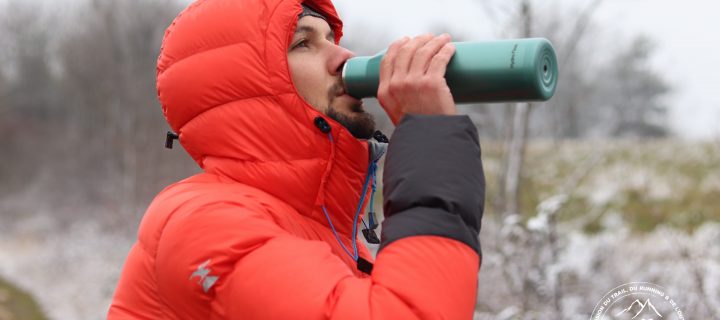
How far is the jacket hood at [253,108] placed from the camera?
1.58m

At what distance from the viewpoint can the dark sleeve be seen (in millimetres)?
1329

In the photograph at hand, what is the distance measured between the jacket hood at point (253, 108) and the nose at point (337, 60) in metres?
0.12

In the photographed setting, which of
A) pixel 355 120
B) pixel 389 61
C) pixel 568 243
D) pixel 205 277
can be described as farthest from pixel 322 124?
pixel 568 243

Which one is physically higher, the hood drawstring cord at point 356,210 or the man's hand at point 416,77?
the man's hand at point 416,77

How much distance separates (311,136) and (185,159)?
17681mm

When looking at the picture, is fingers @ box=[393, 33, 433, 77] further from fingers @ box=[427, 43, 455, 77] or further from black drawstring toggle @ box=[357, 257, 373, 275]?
black drawstring toggle @ box=[357, 257, 373, 275]

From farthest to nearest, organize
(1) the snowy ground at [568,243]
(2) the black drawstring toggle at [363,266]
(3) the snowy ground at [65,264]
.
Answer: (3) the snowy ground at [65,264]
(1) the snowy ground at [568,243]
(2) the black drawstring toggle at [363,266]

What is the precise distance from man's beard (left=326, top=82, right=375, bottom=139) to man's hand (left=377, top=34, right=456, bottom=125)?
7.2 inches

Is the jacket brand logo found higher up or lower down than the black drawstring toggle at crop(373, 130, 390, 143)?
lower down

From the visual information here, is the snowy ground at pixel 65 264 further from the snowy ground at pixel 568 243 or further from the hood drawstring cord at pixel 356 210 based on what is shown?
the hood drawstring cord at pixel 356 210

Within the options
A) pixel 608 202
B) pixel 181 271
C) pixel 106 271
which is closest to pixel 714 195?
pixel 608 202

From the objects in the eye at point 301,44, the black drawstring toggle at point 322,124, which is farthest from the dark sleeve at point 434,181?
the eye at point 301,44

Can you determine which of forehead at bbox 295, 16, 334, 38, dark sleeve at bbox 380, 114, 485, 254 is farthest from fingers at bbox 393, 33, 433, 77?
forehead at bbox 295, 16, 334, 38

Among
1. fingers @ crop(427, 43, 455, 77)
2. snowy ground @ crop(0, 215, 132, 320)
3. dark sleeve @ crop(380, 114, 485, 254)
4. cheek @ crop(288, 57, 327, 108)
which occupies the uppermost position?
fingers @ crop(427, 43, 455, 77)
